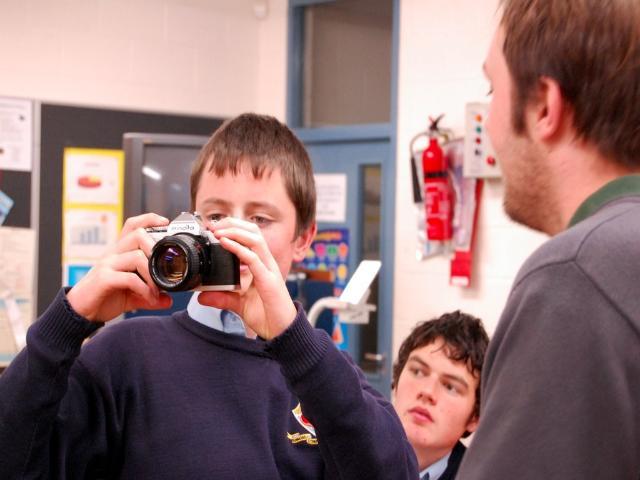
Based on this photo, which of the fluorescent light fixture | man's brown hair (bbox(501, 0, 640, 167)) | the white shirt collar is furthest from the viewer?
the fluorescent light fixture

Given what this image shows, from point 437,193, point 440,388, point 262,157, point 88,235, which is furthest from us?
point 88,235

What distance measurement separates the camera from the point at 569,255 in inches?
28.6

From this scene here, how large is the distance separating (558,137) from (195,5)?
341cm

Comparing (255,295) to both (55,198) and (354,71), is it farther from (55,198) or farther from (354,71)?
(354,71)

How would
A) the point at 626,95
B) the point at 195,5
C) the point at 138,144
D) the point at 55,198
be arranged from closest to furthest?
1. the point at 626,95
2. the point at 138,144
3. the point at 55,198
4. the point at 195,5

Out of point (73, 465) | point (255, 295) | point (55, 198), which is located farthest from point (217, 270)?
point (55, 198)

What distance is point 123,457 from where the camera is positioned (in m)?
1.12

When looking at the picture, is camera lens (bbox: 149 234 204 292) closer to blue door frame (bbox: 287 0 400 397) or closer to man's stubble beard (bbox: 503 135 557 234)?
man's stubble beard (bbox: 503 135 557 234)

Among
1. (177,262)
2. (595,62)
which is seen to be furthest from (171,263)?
(595,62)

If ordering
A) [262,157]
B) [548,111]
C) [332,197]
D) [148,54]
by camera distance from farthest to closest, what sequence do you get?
[332,197]
[148,54]
[262,157]
[548,111]

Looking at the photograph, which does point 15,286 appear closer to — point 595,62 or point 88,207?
point 88,207

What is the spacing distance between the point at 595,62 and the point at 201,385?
0.65m

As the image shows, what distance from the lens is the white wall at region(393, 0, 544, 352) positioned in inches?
132

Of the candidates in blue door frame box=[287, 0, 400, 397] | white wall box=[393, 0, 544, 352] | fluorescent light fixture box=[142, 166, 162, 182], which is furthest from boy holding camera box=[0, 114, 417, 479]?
blue door frame box=[287, 0, 400, 397]
